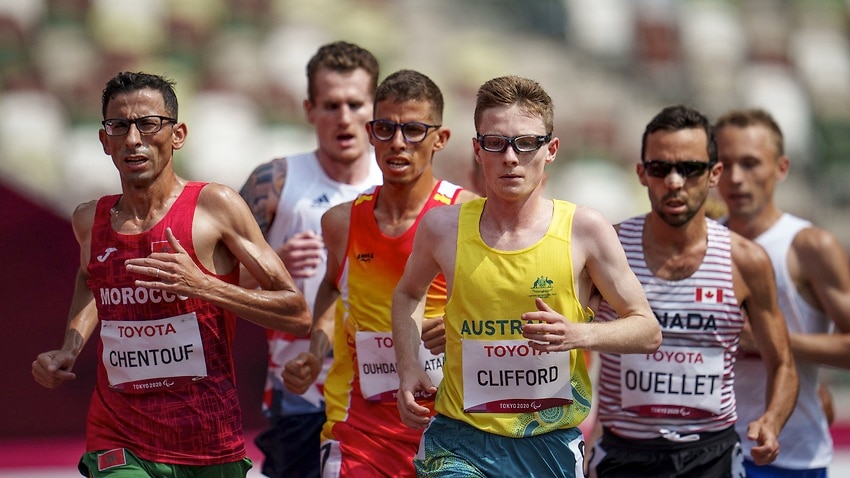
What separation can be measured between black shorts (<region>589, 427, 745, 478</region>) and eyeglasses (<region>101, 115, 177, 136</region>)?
245 centimetres

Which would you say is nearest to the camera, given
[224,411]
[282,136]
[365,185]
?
[224,411]

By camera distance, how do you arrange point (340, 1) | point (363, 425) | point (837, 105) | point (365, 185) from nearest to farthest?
point (363, 425)
point (365, 185)
point (340, 1)
point (837, 105)

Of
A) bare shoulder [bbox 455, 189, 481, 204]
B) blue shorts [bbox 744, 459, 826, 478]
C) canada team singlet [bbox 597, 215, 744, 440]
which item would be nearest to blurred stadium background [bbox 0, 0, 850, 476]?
blue shorts [bbox 744, 459, 826, 478]

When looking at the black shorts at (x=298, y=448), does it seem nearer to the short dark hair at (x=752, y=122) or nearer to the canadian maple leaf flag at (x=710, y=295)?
the canadian maple leaf flag at (x=710, y=295)

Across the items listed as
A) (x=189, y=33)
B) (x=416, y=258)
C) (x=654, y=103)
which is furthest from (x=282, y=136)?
(x=416, y=258)

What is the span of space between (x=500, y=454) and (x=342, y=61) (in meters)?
2.87

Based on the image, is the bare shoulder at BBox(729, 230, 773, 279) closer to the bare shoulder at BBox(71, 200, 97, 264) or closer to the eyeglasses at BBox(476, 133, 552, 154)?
the eyeglasses at BBox(476, 133, 552, 154)

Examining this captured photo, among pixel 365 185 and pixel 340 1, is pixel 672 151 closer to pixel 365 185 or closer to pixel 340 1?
pixel 365 185

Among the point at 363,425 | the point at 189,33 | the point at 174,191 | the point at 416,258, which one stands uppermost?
the point at 189,33

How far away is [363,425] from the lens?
5449mm

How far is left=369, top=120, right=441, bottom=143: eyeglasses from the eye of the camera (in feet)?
17.9

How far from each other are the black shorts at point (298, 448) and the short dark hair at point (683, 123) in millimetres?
2189

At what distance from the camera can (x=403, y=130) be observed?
5.45 metres

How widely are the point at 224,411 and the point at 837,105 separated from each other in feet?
31.6
